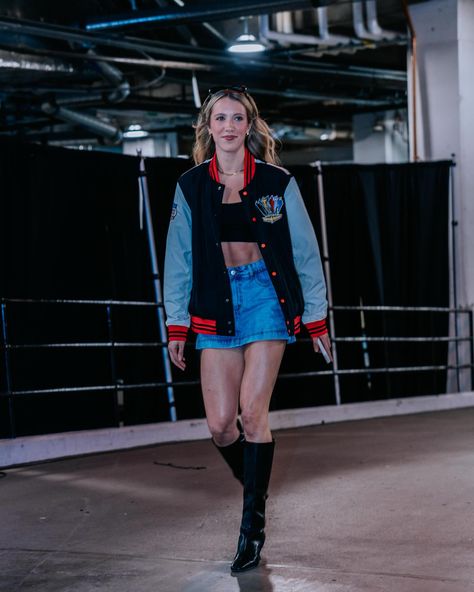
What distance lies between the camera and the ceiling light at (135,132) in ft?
61.0

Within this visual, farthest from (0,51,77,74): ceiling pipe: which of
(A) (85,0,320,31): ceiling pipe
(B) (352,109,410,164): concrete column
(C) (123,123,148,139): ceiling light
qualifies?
(B) (352,109,410,164): concrete column

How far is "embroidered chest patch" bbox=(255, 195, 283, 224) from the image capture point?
12.6ft

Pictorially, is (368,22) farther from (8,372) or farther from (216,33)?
(8,372)

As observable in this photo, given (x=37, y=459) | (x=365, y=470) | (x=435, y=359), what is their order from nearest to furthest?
(x=365, y=470) → (x=37, y=459) → (x=435, y=359)

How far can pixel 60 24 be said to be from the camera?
31.2 ft

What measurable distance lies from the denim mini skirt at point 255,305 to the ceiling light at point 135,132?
1511 cm

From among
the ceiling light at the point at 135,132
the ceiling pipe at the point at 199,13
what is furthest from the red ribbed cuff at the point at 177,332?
the ceiling light at the point at 135,132

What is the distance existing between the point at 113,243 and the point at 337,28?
18.0 feet

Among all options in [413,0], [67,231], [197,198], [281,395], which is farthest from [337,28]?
[197,198]

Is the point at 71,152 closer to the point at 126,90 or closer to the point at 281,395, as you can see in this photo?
the point at 281,395

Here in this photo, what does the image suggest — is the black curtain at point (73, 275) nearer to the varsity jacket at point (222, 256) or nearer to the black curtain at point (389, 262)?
the black curtain at point (389, 262)

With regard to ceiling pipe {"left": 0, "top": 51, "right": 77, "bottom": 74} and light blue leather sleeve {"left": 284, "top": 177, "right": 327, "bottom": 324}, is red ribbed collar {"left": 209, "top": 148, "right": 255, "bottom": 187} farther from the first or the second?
ceiling pipe {"left": 0, "top": 51, "right": 77, "bottom": 74}

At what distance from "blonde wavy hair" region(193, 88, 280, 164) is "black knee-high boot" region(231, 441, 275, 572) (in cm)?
124

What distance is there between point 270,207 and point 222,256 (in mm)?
280
